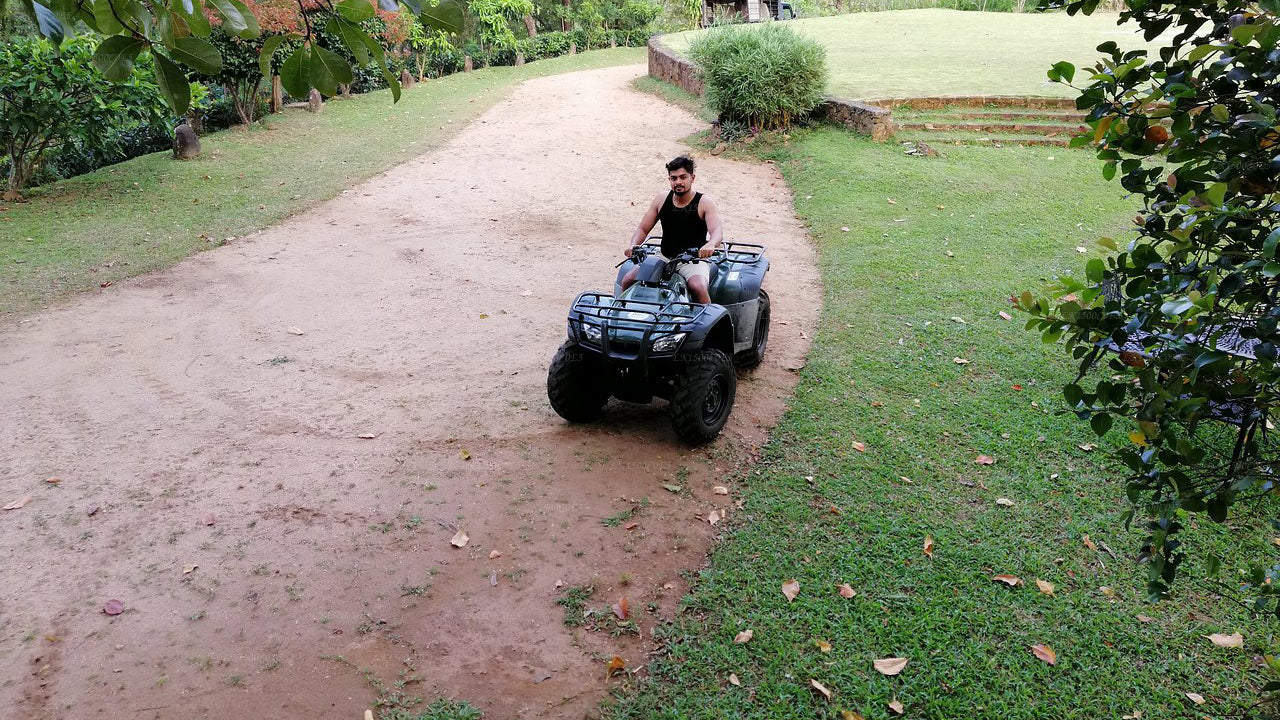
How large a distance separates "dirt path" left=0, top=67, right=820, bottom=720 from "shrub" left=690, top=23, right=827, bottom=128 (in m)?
5.62

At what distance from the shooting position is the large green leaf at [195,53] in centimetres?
194

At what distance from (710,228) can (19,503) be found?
4.39m

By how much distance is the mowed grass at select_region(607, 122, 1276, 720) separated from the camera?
3541 mm

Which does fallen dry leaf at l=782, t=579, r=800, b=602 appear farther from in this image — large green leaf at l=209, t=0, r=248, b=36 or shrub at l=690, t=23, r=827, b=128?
shrub at l=690, t=23, r=827, b=128

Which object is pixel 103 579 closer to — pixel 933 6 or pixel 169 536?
pixel 169 536

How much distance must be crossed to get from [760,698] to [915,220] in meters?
8.15

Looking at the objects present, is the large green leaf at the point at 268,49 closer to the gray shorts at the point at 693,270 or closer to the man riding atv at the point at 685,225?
the man riding atv at the point at 685,225

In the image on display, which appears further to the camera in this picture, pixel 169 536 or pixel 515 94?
pixel 515 94

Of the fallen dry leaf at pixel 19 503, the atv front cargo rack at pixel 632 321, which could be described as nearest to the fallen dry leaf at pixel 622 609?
the atv front cargo rack at pixel 632 321

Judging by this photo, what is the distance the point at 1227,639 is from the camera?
3775 mm

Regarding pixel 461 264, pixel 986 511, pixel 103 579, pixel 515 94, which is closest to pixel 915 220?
pixel 461 264

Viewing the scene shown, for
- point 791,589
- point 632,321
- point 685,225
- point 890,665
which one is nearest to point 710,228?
point 685,225

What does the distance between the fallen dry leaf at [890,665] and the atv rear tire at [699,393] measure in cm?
188

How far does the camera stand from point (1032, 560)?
14.3 ft
